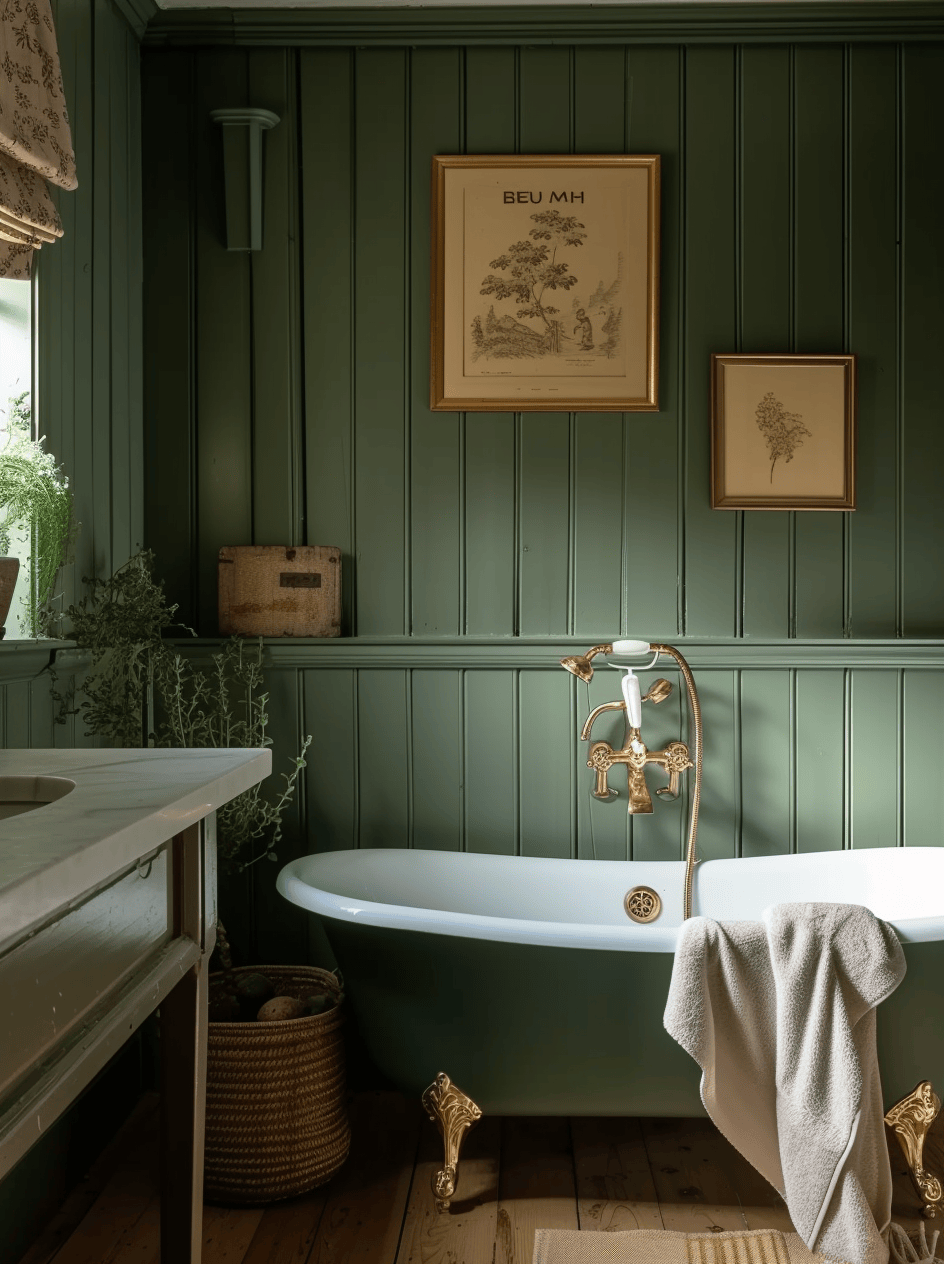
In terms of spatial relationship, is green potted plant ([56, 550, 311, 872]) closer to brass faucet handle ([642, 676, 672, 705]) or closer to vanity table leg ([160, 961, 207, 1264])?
brass faucet handle ([642, 676, 672, 705])

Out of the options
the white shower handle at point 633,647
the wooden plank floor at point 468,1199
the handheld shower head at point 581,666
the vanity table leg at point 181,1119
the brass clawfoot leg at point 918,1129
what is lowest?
the wooden plank floor at point 468,1199

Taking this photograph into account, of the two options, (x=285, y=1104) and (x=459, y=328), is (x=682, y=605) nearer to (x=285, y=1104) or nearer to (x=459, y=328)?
(x=459, y=328)

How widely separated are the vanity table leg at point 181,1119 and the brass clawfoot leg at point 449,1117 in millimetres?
823

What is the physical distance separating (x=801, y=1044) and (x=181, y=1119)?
3.47ft

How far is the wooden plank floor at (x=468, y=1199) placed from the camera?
1.83m

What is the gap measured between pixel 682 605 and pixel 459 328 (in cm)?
88

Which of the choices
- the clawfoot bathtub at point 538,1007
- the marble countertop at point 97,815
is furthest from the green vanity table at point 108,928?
the clawfoot bathtub at point 538,1007

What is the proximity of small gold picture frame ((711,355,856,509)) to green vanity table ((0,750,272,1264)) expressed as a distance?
1.71m

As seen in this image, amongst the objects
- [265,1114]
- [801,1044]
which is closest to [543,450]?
[801,1044]

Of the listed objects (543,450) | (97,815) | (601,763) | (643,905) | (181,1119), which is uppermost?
(543,450)

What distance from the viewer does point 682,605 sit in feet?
8.47

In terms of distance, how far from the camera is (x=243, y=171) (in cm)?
251

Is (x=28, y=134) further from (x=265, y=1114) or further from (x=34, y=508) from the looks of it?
(x=265, y=1114)

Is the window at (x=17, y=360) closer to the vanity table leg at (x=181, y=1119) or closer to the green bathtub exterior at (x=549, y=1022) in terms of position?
the green bathtub exterior at (x=549, y=1022)
